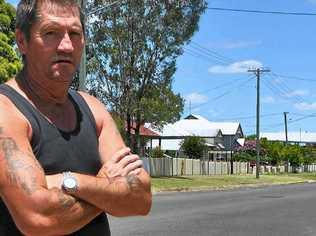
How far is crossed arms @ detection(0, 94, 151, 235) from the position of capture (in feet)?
8.07

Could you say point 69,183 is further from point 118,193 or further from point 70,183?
point 118,193

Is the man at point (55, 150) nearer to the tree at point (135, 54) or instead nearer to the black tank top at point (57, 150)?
the black tank top at point (57, 150)

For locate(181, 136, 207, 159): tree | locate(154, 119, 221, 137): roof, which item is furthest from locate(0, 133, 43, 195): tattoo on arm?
locate(154, 119, 221, 137): roof

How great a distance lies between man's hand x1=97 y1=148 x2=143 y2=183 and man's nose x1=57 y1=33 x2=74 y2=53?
49 centimetres

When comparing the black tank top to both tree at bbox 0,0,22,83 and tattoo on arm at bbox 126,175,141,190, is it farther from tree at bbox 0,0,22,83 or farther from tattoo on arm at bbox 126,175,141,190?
tree at bbox 0,0,22,83

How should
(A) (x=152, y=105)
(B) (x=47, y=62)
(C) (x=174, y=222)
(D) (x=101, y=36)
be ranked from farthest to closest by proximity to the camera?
(D) (x=101, y=36) → (A) (x=152, y=105) → (C) (x=174, y=222) → (B) (x=47, y=62)

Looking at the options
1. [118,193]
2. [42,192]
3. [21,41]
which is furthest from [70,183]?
[21,41]

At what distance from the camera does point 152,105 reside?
34.7 m

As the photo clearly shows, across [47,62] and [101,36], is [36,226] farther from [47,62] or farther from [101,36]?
[101,36]

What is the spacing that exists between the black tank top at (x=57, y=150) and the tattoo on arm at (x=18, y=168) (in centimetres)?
9

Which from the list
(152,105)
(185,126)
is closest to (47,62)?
(152,105)

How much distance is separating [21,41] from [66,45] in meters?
0.22

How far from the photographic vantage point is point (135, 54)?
118ft

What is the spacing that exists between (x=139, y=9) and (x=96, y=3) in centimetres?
262
